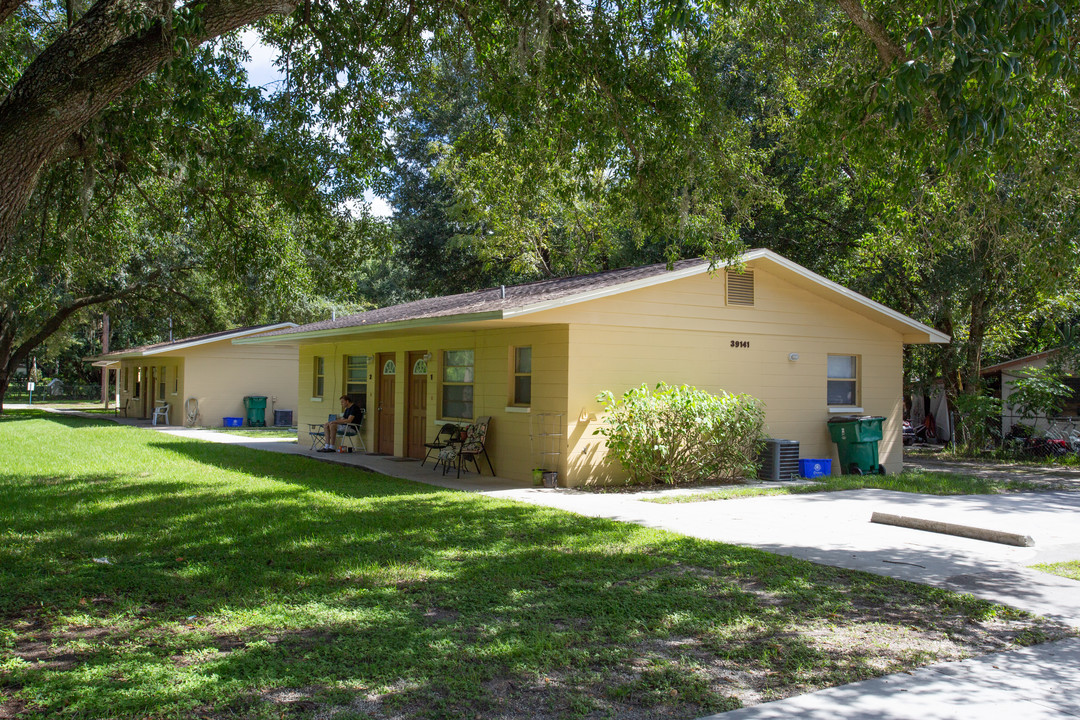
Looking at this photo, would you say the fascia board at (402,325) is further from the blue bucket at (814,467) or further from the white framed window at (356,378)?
the blue bucket at (814,467)

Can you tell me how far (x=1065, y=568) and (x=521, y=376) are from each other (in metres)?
8.14

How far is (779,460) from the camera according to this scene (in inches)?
545

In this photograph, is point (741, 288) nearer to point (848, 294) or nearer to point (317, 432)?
point (848, 294)

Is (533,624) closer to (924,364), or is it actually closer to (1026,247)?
(1026,247)

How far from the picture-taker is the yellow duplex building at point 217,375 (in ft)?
91.1

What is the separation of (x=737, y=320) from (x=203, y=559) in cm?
985

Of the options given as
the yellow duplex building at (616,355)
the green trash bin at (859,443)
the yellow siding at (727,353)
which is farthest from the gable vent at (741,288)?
the green trash bin at (859,443)

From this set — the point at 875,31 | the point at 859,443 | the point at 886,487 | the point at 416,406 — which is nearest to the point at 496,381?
the point at 416,406

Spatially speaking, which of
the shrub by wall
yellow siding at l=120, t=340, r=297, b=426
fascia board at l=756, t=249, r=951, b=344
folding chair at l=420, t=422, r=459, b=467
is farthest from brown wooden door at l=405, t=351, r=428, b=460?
yellow siding at l=120, t=340, r=297, b=426

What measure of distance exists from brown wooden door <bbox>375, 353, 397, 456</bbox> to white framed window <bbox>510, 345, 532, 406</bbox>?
4175 mm

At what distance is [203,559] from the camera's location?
7082mm

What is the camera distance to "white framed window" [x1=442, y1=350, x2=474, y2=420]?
14742 mm

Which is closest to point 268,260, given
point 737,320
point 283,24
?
point 283,24

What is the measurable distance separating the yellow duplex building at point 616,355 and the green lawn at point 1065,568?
5.55 m
